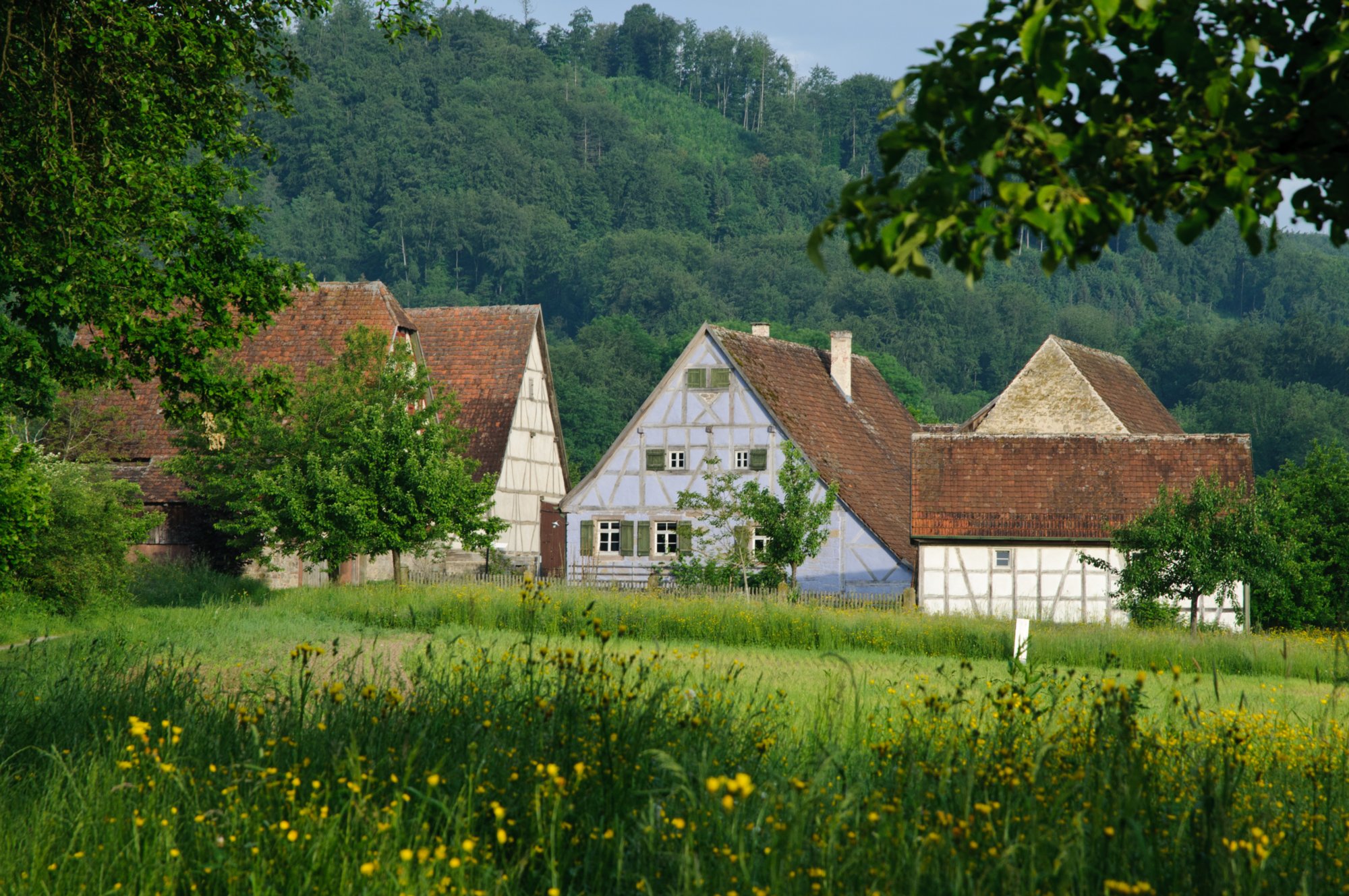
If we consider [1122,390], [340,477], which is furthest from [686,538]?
[1122,390]

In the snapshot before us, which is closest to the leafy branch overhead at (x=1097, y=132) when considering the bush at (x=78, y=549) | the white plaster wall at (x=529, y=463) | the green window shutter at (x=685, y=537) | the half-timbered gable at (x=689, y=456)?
the bush at (x=78, y=549)

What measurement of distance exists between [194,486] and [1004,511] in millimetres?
19656

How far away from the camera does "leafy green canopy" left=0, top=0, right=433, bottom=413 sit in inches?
587

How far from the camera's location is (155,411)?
38.6 metres

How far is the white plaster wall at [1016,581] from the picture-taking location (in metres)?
32.6

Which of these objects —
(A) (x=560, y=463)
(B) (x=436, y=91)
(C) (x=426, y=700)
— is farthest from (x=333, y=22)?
(C) (x=426, y=700)

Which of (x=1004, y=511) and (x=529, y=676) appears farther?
(x=1004, y=511)

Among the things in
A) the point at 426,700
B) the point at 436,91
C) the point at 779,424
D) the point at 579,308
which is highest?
the point at 436,91

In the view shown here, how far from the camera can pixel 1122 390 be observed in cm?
4419

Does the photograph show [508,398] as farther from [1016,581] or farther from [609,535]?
[1016,581]

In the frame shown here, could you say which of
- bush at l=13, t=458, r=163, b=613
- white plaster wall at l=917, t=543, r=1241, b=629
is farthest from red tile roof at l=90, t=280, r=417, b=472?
white plaster wall at l=917, t=543, r=1241, b=629

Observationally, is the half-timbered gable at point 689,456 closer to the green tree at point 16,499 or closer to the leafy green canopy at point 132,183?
the leafy green canopy at point 132,183

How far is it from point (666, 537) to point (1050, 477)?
11124mm

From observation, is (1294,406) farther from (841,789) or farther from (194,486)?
(841,789)
